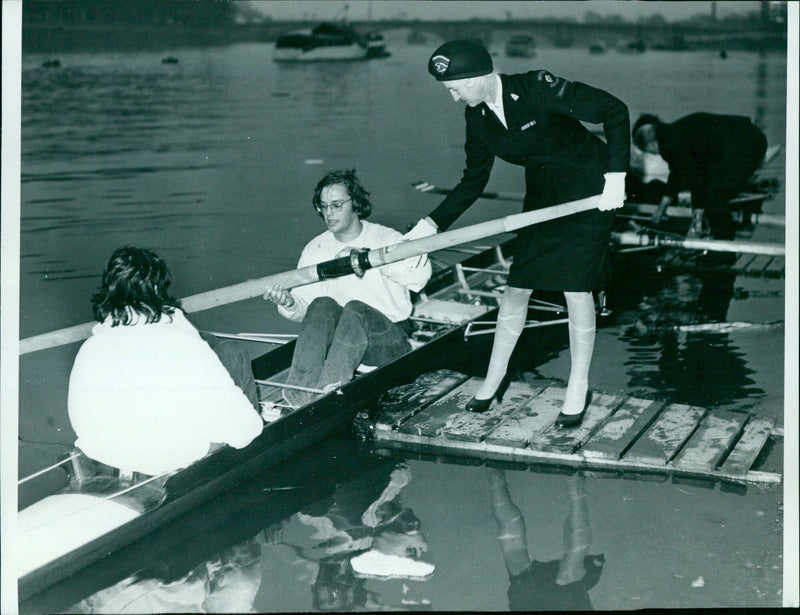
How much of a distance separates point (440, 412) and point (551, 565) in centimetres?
134

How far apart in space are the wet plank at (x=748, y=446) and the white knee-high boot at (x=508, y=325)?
108cm

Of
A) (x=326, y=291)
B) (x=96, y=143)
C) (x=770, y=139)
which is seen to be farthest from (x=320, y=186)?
(x=770, y=139)

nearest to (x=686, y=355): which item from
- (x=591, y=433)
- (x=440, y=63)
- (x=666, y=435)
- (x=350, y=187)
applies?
(x=666, y=435)

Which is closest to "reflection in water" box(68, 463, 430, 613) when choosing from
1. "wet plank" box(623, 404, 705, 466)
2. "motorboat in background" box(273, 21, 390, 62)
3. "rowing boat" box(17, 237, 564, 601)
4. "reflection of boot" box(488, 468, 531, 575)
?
"rowing boat" box(17, 237, 564, 601)

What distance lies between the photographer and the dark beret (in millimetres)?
3908

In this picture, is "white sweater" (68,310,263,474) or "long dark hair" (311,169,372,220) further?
"long dark hair" (311,169,372,220)

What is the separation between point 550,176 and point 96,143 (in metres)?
10.6

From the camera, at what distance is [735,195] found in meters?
9.14

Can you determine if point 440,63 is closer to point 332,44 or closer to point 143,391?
point 143,391

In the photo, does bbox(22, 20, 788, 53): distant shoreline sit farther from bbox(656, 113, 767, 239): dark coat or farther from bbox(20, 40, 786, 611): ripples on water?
bbox(656, 113, 767, 239): dark coat

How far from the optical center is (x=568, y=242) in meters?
4.19

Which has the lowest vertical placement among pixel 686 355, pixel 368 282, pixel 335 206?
pixel 686 355

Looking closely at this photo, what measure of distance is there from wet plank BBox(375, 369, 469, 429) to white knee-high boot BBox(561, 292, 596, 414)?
2.56 ft

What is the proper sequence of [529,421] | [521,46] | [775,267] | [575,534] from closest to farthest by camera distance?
1. [575,534]
2. [529,421]
3. [775,267]
4. [521,46]
